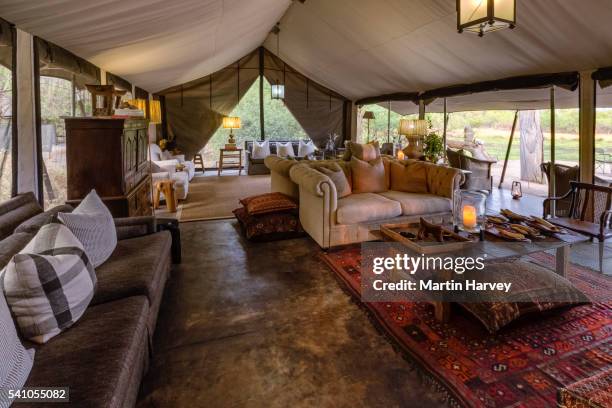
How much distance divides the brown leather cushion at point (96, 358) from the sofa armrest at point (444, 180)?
11.2ft

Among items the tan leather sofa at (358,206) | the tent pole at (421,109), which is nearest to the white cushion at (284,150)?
the tent pole at (421,109)

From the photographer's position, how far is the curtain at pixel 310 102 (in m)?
10.2

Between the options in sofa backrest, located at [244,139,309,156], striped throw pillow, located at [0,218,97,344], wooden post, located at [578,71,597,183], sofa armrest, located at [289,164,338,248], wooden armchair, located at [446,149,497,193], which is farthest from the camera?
sofa backrest, located at [244,139,309,156]

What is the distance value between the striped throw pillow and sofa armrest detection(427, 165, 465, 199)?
11.7 ft

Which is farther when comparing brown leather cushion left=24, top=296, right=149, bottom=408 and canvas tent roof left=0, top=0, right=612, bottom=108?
canvas tent roof left=0, top=0, right=612, bottom=108

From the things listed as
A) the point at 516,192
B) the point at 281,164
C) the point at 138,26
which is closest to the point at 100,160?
the point at 138,26

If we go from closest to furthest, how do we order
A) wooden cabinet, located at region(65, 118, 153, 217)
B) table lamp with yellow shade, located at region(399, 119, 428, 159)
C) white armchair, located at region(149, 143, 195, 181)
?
wooden cabinet, located at region(65, 118, 153, 217)
table lamp with yellow shade, located at region(399, 119, 428, 159)
white armchair, located at region(149, 143, 195, 181)

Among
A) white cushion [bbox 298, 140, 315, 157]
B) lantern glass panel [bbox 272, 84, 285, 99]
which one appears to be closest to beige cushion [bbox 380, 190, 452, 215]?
lantern glass panel [bbox 272, 84, 285, 99]

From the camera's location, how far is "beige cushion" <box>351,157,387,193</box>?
436 centimetres

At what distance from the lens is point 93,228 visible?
2188 millimetres

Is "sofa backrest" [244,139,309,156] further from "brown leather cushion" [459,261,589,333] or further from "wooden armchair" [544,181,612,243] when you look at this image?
"brown leather cushion" [459,261,589,333]

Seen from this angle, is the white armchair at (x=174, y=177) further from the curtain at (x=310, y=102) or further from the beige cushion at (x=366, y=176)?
the curtain at (x=310, y=102)

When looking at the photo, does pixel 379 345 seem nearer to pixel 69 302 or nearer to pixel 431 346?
pixel 431 346

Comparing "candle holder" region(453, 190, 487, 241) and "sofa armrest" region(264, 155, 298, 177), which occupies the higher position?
"sofa armrest" region(264, 155, 298, 177)
